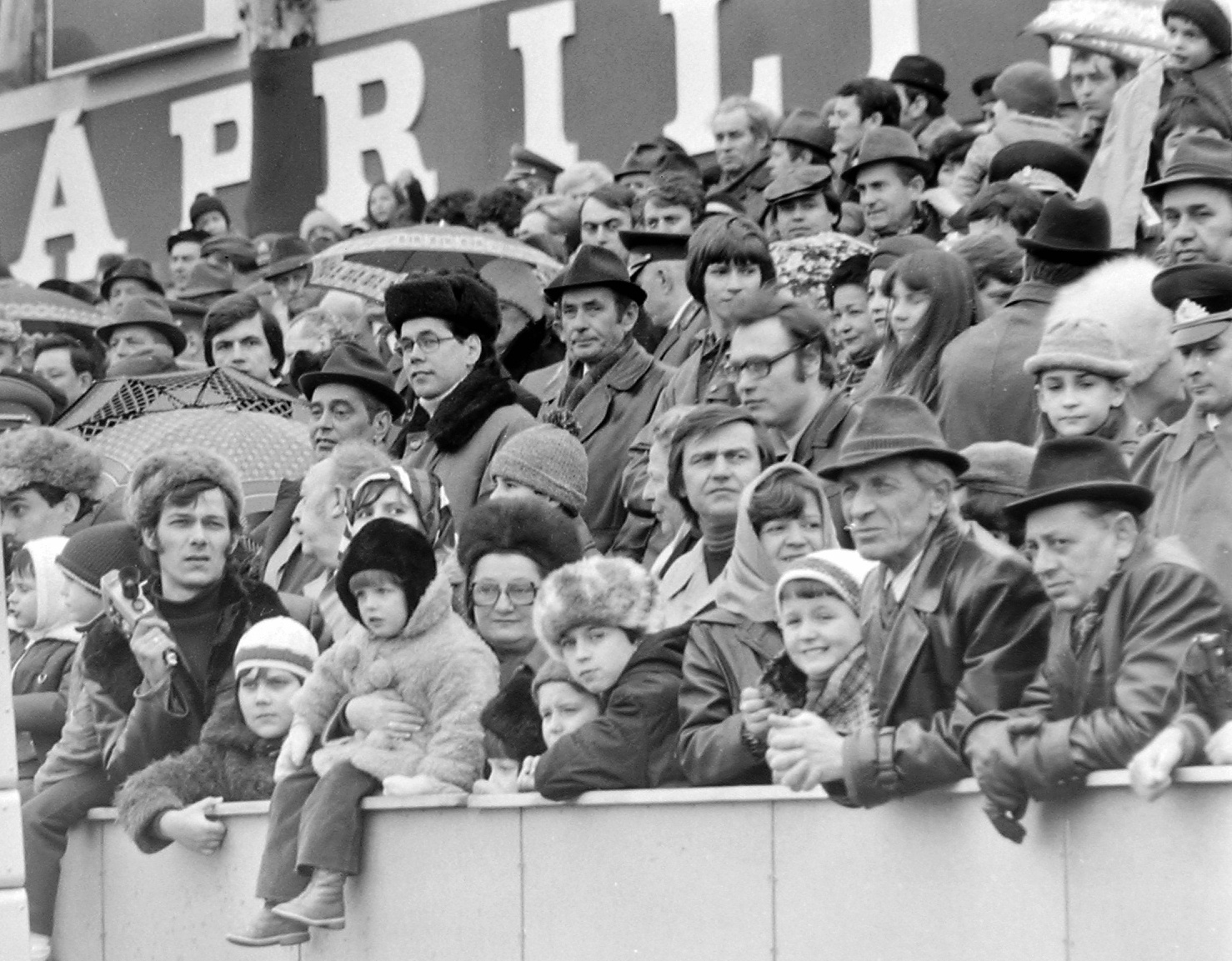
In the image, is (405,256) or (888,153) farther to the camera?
(405,256)

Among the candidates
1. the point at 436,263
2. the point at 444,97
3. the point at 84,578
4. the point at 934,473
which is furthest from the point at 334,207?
the point at 934,473

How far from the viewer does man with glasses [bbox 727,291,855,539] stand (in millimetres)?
9242

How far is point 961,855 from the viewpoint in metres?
6.75

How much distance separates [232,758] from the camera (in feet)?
→ 31.4

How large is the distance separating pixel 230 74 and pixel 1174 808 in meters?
19.7

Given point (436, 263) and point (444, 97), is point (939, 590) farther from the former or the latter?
point (444, 97)

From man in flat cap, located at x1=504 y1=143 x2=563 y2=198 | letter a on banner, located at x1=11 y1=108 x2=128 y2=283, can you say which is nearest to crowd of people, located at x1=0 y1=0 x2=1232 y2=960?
man in flat cap, located at x1=504 y1=143 x2=563 y2=198

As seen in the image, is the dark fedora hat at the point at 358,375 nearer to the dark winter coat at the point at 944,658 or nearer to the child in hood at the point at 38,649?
the child in hood at the point at 38,649

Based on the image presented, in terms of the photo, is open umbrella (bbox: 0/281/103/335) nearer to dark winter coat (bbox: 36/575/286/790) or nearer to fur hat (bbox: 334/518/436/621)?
dark winter coat (bbox: 36/575/286/790)

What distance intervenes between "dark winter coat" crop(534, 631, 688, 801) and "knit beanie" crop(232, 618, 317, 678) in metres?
1.62

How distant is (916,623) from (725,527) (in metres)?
1.63

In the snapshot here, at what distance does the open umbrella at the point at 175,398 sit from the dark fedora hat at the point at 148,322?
189cm

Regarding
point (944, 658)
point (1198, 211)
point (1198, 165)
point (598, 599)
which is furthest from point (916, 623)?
point (1198, 165)

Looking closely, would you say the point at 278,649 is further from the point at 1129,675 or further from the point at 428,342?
the point at 1129,675
